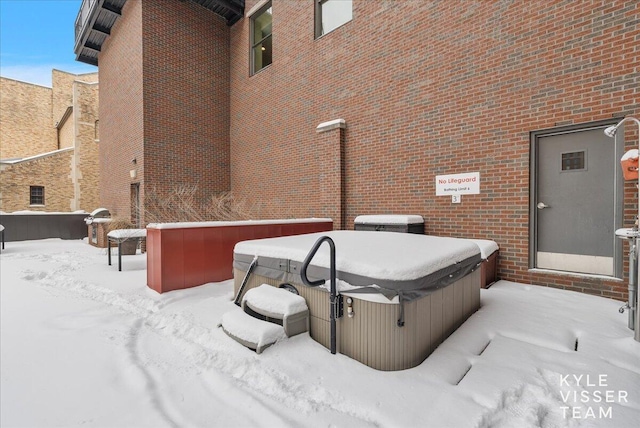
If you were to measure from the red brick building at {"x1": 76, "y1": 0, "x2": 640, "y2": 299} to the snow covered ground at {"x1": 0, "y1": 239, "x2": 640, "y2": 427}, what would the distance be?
1.57 metres

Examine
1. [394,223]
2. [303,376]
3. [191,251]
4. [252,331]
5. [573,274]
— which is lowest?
[303,376]

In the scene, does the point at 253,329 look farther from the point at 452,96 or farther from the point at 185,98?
the point at 185,98

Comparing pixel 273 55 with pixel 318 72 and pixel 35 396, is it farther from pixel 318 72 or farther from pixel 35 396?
pixel 35 396

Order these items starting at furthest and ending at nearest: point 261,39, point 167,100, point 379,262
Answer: point 261,39
point 167,100
point 379,262

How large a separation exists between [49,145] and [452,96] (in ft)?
98.8

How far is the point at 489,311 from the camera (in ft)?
11.3

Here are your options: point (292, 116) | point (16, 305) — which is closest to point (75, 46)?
point (292, 116)

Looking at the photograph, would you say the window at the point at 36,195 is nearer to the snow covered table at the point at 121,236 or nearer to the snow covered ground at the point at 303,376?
the snow covered table at the point at 121,236

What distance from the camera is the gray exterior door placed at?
398 centimetres

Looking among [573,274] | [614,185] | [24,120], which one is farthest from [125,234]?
[24,120]

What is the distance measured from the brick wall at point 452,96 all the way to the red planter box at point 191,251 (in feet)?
9.45

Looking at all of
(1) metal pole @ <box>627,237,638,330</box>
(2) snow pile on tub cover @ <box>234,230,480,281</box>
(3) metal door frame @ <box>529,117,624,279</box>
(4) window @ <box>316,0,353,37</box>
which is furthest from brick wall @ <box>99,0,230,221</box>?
(1) metal pole @ <box>627,237,638,330</box>

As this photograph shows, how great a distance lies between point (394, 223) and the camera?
5422mm

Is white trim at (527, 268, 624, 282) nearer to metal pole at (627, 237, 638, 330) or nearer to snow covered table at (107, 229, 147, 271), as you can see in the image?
metal pole at (627, 237, 638, 330)
